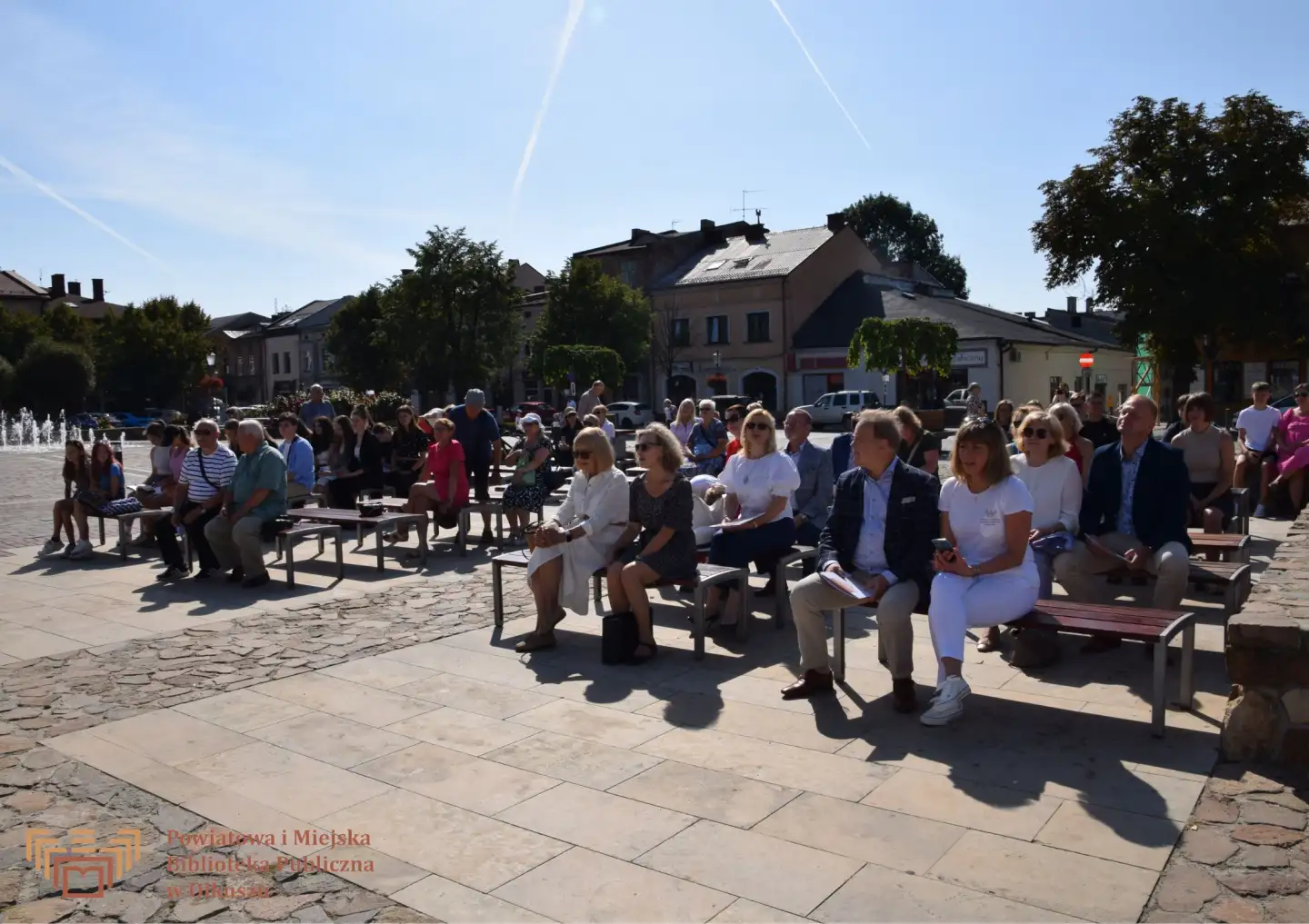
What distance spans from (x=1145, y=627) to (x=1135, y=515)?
5.82 feet

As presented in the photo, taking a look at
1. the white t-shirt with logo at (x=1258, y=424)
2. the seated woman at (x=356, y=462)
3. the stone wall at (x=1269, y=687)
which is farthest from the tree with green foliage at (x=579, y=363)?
the stone wall at (x=1269, y=687)

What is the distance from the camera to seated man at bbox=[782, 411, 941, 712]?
564 centimetres

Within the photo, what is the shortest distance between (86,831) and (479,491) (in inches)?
320

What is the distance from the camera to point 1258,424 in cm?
1326

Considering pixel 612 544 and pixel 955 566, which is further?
pixel 612 544

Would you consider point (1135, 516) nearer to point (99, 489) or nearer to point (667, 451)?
point (667, 451)

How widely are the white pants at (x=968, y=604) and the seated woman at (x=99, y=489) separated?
33.2ft

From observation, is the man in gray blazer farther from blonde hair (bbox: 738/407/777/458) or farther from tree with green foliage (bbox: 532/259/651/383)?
tree with green foliage (bbox: 532/259/651/383)

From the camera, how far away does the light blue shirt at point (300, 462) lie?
1269 centimetres

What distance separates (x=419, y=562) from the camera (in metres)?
10.9

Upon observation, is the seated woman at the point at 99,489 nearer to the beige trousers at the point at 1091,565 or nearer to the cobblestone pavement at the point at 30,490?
the cobblestone pavement at the point at 30,490

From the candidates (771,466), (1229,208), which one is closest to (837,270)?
(1229,208)

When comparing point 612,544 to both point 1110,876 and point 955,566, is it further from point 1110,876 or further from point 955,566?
point 1110,876

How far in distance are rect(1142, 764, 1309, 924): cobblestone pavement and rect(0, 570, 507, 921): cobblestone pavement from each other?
8.63ft
